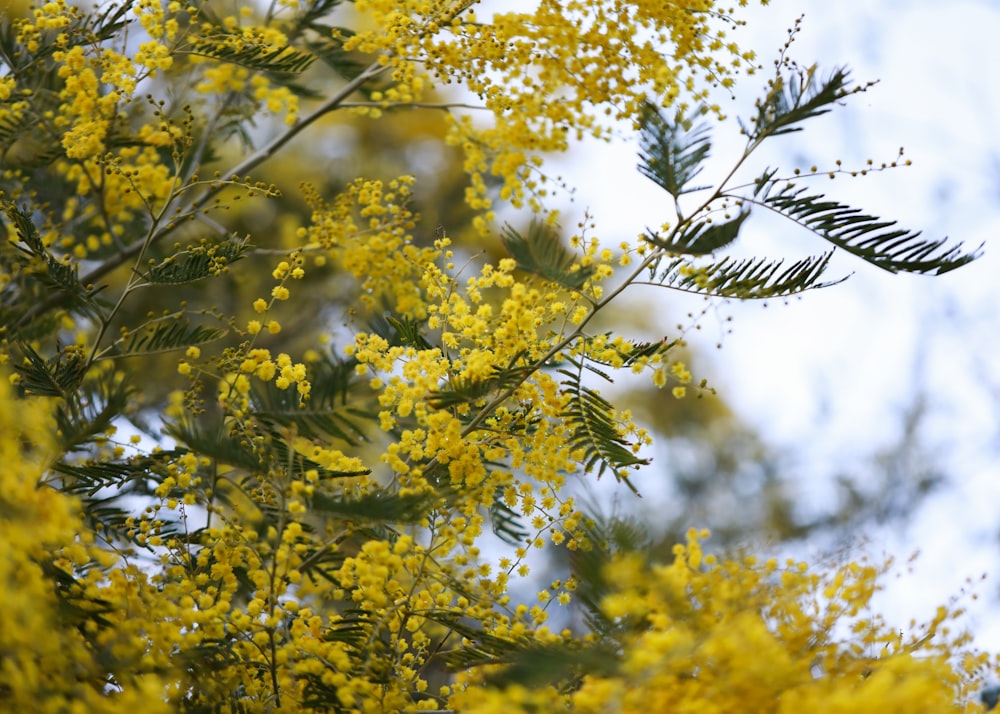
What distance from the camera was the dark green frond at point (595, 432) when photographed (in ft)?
4.92

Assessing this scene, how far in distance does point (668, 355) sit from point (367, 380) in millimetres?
528

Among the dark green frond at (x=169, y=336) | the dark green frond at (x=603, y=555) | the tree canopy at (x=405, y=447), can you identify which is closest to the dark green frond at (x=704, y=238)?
the tree canopy at (x=405, y=447)

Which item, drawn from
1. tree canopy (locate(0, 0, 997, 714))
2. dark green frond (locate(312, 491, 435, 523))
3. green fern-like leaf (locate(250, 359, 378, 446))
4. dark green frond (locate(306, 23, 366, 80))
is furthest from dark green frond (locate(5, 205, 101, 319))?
dark green frond (locate(306, 23, 366, 80))

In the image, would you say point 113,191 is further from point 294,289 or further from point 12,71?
point 294,289

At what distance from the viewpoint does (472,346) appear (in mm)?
1882

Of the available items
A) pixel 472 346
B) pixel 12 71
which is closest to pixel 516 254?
pixel 472 346

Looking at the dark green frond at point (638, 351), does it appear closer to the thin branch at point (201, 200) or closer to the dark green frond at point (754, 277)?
the dark green frond at point (754, 277)

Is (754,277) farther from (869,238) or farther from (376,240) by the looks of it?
(376,240)

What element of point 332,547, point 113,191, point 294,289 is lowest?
point 332,547

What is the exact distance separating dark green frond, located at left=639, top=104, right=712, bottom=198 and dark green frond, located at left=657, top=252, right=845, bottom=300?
14cm

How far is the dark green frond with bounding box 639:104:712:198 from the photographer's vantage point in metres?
1.55

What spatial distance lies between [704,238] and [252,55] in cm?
107

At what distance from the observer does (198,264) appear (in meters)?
1.65

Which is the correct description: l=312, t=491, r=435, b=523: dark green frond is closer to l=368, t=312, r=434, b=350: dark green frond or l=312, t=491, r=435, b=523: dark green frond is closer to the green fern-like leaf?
the green fern-like leaf
